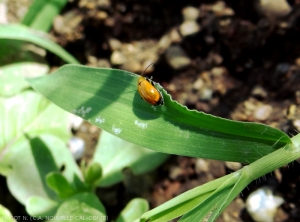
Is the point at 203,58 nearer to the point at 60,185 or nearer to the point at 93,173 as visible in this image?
the point at 93,173

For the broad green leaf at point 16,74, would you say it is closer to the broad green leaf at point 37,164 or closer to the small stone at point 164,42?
the broad green leaf at point 37,164

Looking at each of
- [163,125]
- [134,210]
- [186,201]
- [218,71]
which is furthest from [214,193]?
[218,71]

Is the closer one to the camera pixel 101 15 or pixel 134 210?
pixel 134 210

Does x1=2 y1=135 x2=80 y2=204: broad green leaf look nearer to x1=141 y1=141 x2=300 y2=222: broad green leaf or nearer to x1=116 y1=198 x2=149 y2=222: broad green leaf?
x1=116 y1=198 x2=149 y2=222: broad green leaf

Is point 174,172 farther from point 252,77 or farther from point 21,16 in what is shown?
point 21,16

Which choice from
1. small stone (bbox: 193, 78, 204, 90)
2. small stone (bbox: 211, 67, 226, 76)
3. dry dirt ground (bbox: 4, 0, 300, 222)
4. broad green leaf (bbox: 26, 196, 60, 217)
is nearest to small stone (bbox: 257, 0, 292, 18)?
dry dirt ground (bbox: 4, 0, 300, 222)

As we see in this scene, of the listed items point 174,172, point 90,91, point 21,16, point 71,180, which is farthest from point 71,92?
point 21,16

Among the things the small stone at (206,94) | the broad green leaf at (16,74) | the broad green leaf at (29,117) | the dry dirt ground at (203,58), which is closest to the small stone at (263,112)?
the dry dirt ground at (203,58)

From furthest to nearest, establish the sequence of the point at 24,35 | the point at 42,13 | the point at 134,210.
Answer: the point at 42,13
the point at 24,35
the point at 134,210
